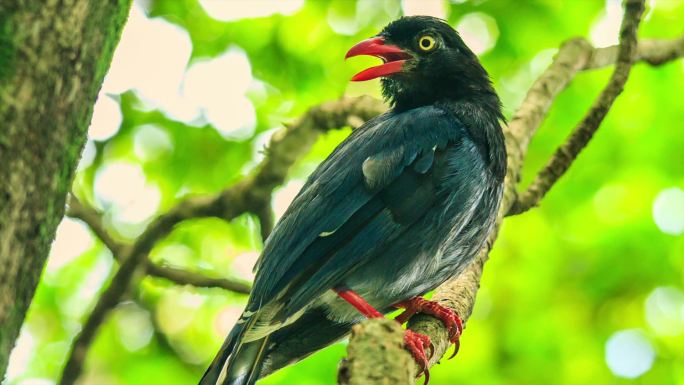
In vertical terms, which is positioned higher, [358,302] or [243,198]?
[358,302]

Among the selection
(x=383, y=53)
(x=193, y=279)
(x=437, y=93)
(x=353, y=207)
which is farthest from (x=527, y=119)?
(x=193, y=279)

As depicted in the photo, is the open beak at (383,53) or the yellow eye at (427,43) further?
the yellow eye at (427,43)

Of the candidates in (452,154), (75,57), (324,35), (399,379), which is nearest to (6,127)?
(75,57)

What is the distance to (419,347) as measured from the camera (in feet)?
11.0

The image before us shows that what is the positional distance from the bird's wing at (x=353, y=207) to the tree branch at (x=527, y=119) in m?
0.43

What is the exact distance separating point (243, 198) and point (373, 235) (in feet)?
5.89

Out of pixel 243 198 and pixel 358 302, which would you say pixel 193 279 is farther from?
pixel 358 302

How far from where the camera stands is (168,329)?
7.21m

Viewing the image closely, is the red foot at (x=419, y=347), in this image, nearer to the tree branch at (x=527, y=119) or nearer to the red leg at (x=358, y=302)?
the tree branch at (x=527, y=119)

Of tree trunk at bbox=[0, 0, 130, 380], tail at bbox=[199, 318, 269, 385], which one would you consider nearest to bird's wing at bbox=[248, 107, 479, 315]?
tail at bbox=[199, 318, 269, 385]

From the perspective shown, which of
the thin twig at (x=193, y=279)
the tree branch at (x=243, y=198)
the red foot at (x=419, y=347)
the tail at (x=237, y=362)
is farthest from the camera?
the thin twig at (x=193, y=279)

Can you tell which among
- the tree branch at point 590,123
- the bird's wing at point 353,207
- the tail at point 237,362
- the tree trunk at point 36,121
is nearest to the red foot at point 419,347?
the bird's wing at point 353,207

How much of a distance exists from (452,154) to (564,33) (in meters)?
3.01

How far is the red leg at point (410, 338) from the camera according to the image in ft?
10.7
